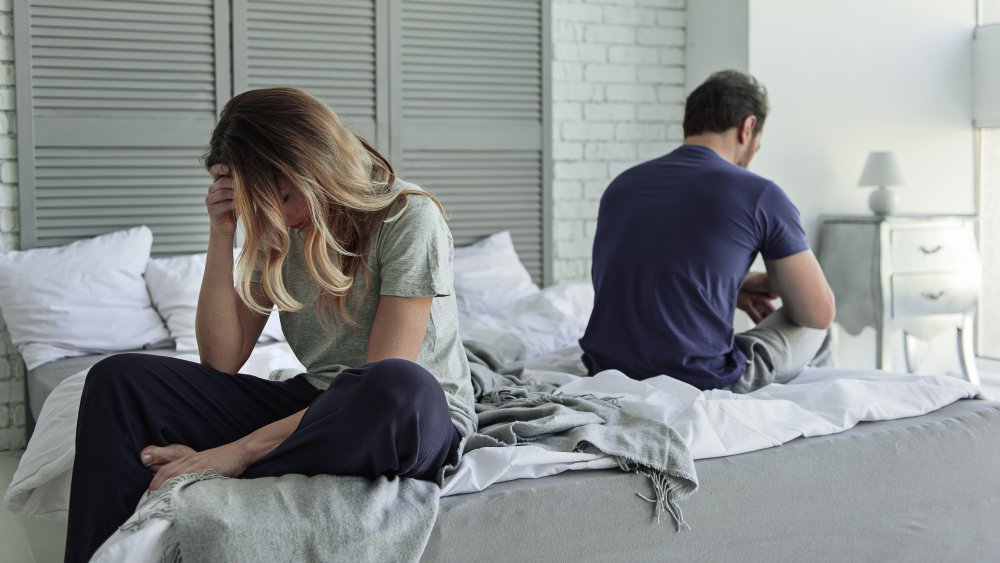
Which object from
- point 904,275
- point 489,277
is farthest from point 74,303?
point 904,275

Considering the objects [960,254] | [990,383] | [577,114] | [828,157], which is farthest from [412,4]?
[990,383]

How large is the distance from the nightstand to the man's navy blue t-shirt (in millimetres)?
2005

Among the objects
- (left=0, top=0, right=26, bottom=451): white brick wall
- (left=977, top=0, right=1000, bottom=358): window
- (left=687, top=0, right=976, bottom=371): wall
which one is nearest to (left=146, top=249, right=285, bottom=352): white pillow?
(left=0, top=0, right=26, bottom=451): white brick wall

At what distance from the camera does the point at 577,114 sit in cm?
455

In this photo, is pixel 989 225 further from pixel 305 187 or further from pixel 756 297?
pixel 305 187

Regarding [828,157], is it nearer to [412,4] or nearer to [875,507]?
[412,4]

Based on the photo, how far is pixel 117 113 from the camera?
11.8 ft

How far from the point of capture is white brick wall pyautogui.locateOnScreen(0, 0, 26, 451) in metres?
3.46

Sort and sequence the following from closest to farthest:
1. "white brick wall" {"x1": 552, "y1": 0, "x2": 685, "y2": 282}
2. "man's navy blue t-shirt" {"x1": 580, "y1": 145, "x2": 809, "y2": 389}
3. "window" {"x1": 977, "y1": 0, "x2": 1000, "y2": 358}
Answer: "man's navy blue t-shirt" {"x1": 580, "y1": 145, "x2": 809, "y2": 389}, "white brick wall" {"x1": 552, "y1": 0, "x2": 685, "y2": 282}, "window" {"x1": 977, "y1": 0, "x2": 1000, "y2": 358}

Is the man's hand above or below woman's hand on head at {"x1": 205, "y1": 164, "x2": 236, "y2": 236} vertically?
below

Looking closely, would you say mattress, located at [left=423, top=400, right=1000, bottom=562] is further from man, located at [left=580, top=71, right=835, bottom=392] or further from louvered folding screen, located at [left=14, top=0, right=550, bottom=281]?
louvered folding screen, located at [left=14, top=0, right=550, bottom=281]

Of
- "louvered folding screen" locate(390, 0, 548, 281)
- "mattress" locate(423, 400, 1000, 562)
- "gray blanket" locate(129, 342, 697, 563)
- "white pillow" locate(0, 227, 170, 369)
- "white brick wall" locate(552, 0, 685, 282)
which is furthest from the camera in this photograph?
"white brick wall" locate(552, 0, 685, 282)

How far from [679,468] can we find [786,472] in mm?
287

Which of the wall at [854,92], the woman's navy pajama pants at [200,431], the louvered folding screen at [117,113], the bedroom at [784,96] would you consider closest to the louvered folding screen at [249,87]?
the louvered folding screen at [117,113]
